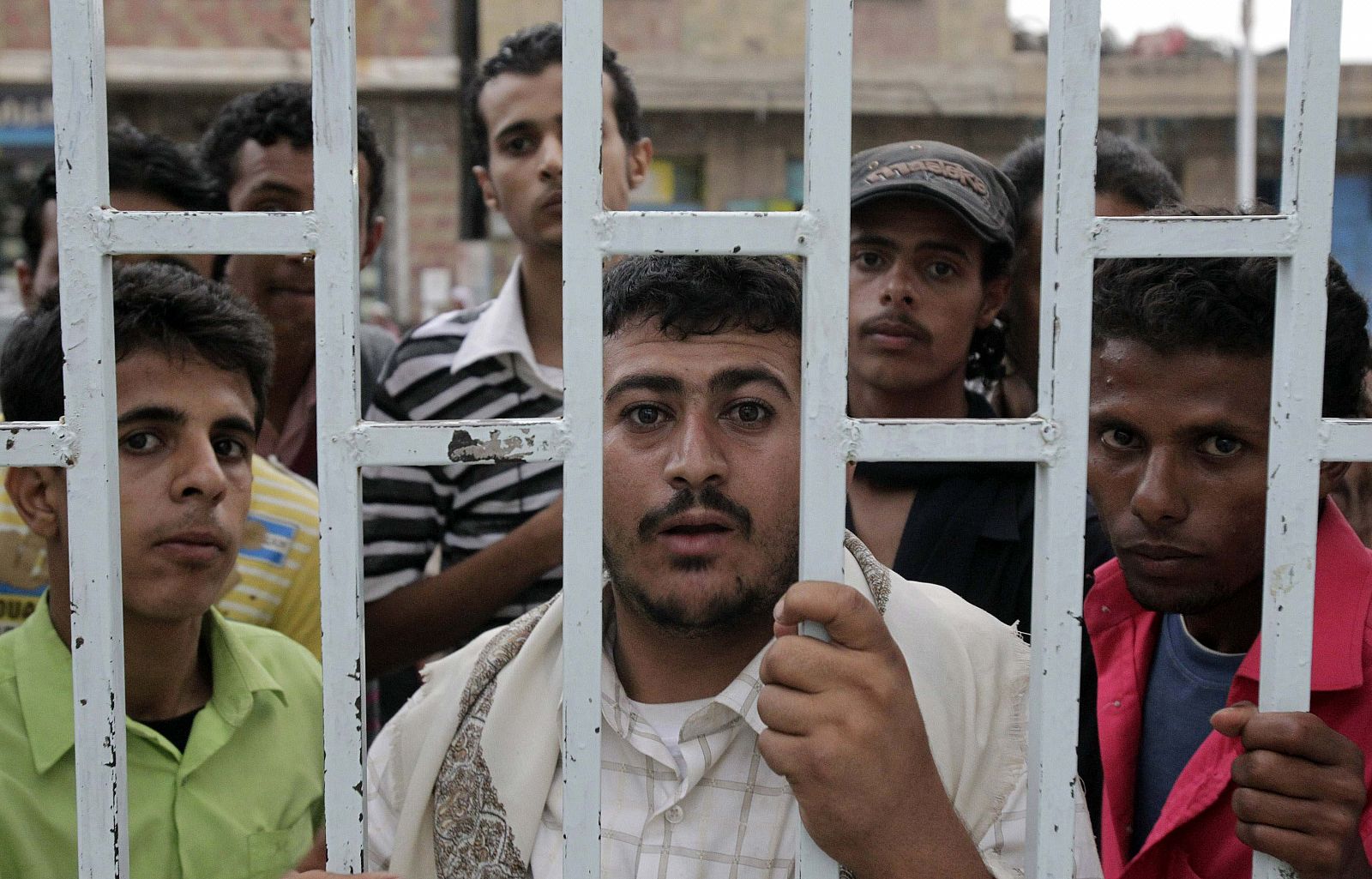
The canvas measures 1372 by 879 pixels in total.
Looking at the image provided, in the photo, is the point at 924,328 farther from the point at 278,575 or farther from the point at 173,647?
the point at 173,647

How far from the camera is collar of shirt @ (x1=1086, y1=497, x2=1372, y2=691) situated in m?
1.23

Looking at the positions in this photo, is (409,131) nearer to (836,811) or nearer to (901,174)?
(901,174)

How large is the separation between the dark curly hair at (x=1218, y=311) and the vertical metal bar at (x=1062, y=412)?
46 cm

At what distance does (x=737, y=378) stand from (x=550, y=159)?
1.25 m

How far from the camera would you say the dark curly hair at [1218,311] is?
1.39 m

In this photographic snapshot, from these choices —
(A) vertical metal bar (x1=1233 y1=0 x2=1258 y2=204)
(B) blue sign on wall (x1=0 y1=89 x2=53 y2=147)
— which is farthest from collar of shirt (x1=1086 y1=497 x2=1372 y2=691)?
(B) blue sign on wall (x1=0 y1=89 x2=53 y2=147)

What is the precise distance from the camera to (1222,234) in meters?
0.93

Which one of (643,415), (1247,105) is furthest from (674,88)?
(643,415)

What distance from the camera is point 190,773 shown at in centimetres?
145

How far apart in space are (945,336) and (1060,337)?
1149 mm

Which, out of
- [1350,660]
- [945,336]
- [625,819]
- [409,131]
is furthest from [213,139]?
[409,131]

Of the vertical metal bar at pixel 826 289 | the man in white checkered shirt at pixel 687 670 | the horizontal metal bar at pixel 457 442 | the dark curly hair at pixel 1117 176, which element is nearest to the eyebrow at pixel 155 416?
the man in white checkered shirt at pixel 687 670

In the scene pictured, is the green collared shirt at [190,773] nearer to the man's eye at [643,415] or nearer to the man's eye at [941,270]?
the man's eye at [643,415]

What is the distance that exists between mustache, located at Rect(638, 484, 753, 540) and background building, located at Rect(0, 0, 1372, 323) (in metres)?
11.5
